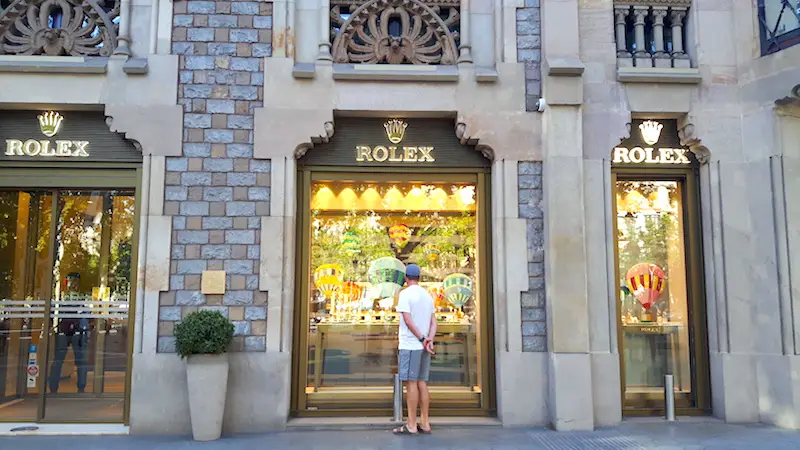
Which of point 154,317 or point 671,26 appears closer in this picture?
point 154,317

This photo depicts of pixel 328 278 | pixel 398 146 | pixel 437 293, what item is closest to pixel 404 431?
pixel 437 293

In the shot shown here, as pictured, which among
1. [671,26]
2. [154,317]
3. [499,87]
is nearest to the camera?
[154,317]

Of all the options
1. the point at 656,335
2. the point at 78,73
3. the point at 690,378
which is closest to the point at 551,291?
the point at 656,335

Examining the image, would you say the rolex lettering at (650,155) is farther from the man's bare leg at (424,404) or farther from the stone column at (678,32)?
the man's bare leg at (424,404)

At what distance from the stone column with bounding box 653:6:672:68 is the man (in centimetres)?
456

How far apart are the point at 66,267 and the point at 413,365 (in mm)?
4813

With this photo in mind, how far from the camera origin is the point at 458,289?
8.17 m

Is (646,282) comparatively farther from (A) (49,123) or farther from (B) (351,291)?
(A) (49,123)

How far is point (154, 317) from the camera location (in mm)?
7070

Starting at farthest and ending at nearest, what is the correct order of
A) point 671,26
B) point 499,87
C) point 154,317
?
1. point 671,26
2. point 499,87
3. point 154,317

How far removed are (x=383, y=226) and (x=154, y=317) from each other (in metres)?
3.22

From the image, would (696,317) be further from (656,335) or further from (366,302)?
(366,302)

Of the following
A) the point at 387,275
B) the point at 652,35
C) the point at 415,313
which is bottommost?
the point at 415,313

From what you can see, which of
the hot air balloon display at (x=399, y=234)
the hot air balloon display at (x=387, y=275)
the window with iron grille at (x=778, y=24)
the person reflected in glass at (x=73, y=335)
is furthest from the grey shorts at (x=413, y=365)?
the window with iron grille at (x=778, y=24)
